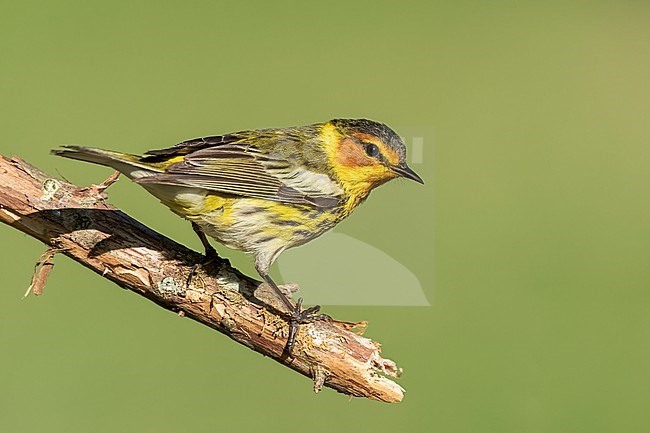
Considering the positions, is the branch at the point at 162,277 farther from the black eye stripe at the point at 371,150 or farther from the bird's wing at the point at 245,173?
the black eye stripe at the point at 371,150

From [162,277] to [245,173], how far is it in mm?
516

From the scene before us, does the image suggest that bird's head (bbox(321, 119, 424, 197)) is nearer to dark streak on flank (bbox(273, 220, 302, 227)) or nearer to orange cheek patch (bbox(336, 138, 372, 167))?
orange cheek patch (bbox(336, 138, 372, 167))

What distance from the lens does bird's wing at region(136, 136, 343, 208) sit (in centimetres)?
325

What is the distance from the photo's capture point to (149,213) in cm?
905

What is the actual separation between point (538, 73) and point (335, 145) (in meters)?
11.9

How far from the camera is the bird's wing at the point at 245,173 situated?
325 cm

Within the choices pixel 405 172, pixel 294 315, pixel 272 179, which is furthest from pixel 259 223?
pixel 405 172

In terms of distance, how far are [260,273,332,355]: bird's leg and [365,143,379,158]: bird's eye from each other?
0.64 meters

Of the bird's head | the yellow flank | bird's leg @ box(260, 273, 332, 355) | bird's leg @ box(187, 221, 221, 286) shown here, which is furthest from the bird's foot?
the bird's head

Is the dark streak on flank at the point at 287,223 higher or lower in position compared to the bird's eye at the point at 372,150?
lower

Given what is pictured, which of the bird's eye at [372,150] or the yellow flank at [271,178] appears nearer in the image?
the yellow flank at [271,178]

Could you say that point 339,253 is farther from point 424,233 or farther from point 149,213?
point 149,213

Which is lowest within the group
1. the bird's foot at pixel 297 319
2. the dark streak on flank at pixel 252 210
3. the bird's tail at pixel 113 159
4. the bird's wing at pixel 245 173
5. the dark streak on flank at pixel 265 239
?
the bird's foot at pixel 297 319

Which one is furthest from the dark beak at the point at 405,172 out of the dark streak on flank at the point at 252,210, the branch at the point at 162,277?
the branch at the point at 162,277
